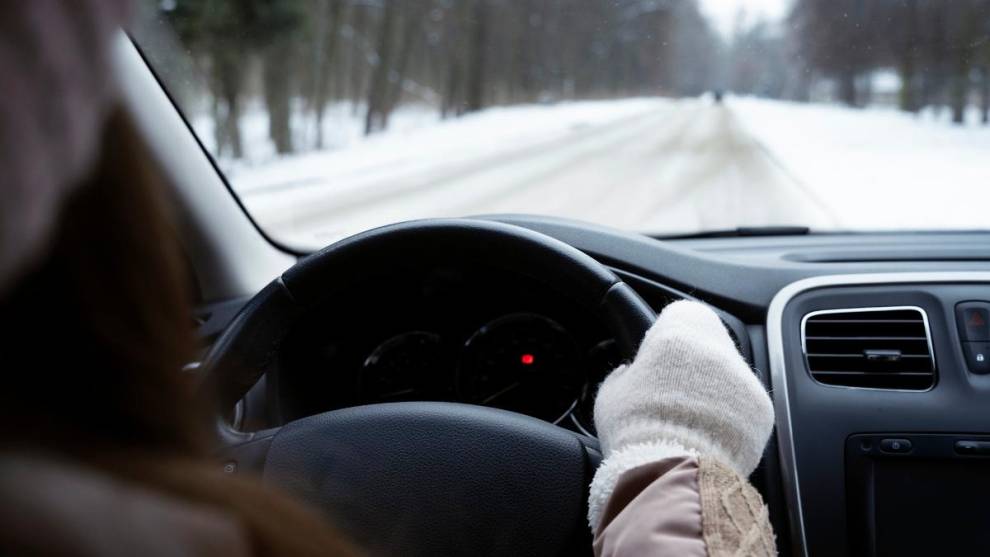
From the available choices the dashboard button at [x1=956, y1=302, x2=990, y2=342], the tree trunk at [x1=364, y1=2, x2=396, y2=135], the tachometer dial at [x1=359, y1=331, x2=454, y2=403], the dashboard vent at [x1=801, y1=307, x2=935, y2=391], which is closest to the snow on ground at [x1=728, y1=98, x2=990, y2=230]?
the dashboard button at [x1=956, y1=302, x2=990, y2=342]

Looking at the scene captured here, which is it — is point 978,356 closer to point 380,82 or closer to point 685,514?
point 685,514

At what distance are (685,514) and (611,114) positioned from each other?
332 centimetres

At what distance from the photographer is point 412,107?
15.2ft

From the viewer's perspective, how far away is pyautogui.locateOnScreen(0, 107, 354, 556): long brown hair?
687 millimetres

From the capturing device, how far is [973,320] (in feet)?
9.75

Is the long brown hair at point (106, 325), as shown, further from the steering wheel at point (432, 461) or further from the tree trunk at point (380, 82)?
the tree trunk at point (380, 82)

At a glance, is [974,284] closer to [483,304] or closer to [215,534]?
[483,304]

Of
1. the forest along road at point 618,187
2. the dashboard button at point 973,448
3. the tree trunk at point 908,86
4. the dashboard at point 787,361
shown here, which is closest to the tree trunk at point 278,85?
the forest along road at point 618,187

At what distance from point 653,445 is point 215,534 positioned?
1.13m

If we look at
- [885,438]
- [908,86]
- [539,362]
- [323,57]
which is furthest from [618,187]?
[323,57]

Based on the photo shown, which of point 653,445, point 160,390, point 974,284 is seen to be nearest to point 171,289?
point 160,390

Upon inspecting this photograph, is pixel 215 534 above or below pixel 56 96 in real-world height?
below

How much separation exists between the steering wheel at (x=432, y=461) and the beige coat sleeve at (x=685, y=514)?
0.52 metres

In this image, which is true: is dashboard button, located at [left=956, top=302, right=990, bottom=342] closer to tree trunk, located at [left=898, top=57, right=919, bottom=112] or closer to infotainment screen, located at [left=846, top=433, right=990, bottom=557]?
infotainment screen, located at [left=846, top=433, right=990, bottom=557]
